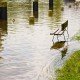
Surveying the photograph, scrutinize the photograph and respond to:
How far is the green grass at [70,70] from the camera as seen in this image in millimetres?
12302

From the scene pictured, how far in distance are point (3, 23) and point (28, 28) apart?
3422 millimetres

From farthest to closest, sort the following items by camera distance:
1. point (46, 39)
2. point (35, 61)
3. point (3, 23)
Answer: point (3, 23) → point (46, 39) → point (35, 61)

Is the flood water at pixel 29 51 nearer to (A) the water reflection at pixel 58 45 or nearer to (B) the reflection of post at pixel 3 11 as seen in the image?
(A) the water reflection at pixel 58 45

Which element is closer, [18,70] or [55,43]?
[18,70]

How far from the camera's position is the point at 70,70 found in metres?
13.2

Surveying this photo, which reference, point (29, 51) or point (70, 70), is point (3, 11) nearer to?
point (29, 51)

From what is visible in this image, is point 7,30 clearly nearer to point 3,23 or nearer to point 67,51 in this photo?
point 3,23

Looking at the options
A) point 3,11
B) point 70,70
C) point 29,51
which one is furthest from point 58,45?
point 3,11

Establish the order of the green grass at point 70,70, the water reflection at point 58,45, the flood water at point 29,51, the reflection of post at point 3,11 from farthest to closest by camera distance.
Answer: the reflection of post at point 3,11 → the water reflection at point 58,45 → the flood water at point 29,51 → the green grass at point 70,70

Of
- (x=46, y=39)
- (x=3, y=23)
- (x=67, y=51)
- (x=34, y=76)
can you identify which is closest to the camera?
(x=34, y=76)

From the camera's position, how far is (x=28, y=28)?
2600 cm

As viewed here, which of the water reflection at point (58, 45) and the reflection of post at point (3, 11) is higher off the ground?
the reflection of post at point (3, 11)

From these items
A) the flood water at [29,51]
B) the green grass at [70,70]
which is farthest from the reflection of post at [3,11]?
Result: the green grass at [70,70]

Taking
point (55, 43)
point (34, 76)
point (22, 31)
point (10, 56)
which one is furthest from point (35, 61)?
point (22, 31)
